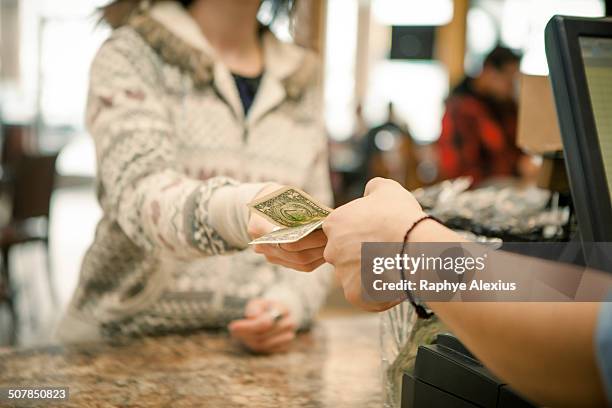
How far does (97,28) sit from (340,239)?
3.06 ft

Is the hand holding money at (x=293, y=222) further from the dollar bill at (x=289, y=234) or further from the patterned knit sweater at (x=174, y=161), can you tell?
the patterned knit sweater at (x=174, y=161)

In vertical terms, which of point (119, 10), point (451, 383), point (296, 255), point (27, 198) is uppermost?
point (119, 10)

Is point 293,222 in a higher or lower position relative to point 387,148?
higher

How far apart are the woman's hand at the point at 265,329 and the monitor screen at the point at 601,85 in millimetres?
639

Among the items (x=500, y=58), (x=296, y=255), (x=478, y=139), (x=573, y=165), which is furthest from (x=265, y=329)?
(x=500, y=58)

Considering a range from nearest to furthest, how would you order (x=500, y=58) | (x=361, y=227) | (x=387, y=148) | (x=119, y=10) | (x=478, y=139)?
1. (x=361, y=227)
2. (x=119, y=10)
3. (x=478, y=139)
4. (x=500, y=58)
5. (x=387, y=148)

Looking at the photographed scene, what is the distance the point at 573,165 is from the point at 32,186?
378 cm

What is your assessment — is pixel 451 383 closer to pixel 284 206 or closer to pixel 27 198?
pixel 284 206

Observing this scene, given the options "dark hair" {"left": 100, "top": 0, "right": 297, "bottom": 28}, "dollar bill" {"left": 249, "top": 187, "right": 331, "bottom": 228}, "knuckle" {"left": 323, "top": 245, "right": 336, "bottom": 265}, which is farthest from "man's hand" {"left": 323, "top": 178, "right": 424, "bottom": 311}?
"dark hair" {"left": 100, "top": 0, "right": 297, "bottom": 28}

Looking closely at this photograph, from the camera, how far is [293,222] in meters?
0.84

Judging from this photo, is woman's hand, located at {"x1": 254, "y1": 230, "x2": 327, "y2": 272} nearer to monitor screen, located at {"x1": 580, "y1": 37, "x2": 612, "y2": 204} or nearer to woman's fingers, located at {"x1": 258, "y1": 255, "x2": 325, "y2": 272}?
woman's fingers, located at {"x1": 258, "y1": 255, "x2": 325, "y2": 272}

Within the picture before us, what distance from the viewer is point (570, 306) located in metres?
0.58

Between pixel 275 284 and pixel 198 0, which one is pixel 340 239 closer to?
pixel 275 284

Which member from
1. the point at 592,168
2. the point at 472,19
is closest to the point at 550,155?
the point at 592,168
